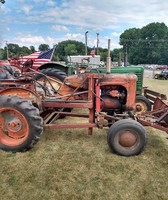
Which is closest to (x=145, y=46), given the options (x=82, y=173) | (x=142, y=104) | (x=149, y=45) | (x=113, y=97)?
(x=149, y=45)

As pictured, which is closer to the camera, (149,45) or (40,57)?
(40,57)

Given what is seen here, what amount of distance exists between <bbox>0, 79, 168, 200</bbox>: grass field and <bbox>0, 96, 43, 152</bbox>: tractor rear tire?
0.16m

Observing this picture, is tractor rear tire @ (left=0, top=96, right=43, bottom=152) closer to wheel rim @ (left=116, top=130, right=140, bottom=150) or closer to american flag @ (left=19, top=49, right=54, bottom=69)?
wheel rim @ (left=116, top=130, right=140, bottom=150)

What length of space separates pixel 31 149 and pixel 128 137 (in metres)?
1.62

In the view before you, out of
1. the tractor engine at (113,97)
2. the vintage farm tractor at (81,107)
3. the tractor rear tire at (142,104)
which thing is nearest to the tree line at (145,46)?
the tractor rear tire at (142,104)

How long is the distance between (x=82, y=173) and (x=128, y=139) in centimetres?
95

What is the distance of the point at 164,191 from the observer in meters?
2.69

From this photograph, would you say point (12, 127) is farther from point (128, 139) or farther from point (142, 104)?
point (142, 104)

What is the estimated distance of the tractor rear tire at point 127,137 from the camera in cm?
351

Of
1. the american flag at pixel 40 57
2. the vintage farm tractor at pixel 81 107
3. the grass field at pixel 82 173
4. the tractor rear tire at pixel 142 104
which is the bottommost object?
the grass field at pixel 82 173

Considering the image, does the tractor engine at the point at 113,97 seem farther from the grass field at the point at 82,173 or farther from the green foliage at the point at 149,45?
the green foliage at the point at 149,45

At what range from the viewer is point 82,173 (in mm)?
3043

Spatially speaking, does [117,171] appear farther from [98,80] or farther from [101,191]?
[98,80]

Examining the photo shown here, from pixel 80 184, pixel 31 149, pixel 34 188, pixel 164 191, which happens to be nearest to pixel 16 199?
pixel 34 188
